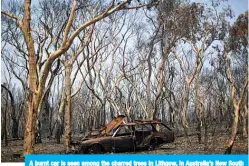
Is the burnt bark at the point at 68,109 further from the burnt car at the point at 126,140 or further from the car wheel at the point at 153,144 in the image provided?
the car wheel at the point at 153,144

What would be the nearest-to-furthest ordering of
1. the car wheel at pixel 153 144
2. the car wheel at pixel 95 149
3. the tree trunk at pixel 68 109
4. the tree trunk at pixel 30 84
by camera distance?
the tree trunk at pixel 30 84, the car wheel at pixel 95 149, the car wheel at pixel 153 144, the tree trunk at pixel 68 109

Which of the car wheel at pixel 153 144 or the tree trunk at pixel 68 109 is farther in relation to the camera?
the tree trunk at pixel 68 109

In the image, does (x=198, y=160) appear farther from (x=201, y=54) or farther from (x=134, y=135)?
(x=201, y=54)

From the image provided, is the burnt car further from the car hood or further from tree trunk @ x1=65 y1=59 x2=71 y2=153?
tree trunk @ x1=65 y1=59 x2=71 y2=153

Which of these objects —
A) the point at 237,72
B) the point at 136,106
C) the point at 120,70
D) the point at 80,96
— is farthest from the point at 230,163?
the point at 80,96

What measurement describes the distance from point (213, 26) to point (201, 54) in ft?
5.05

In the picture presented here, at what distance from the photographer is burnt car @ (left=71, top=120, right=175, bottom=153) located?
8703 mm

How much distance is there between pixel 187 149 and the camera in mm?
9266

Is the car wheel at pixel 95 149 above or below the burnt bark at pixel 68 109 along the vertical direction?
below

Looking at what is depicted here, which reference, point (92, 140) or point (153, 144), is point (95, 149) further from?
point (153, 144)

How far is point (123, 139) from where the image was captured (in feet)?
29.3

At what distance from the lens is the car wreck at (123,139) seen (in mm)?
8711

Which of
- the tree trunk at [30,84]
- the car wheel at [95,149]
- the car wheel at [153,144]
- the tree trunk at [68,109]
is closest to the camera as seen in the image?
the tree trunk at [30,84]

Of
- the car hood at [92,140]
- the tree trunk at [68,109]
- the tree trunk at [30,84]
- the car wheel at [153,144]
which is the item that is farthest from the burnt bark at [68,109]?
the tree trunk at [30,84]
